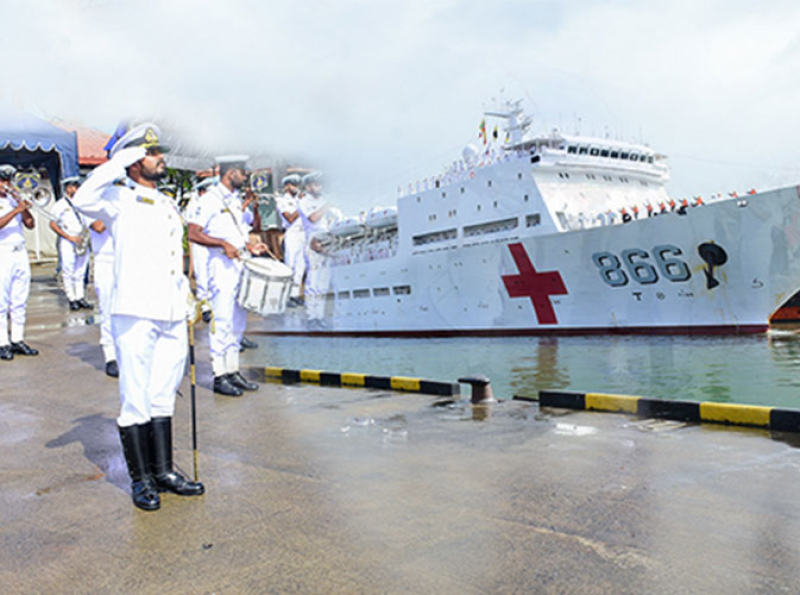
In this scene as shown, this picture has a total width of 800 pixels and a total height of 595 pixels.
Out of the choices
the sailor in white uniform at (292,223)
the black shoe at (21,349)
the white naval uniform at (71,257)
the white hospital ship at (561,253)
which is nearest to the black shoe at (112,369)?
the black shoe at (21,349)

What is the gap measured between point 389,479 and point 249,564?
1033 mm

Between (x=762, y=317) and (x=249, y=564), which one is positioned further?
(x=762, y=317)

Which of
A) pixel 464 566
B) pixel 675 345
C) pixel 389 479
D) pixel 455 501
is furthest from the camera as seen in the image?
pixel 675 345

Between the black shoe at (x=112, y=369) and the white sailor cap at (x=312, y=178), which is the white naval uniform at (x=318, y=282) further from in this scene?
the black shoe at (x=112, y=369)

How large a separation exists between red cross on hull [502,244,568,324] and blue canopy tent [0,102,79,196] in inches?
512

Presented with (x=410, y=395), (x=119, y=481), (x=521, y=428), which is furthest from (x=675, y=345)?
(x=119, y=481)

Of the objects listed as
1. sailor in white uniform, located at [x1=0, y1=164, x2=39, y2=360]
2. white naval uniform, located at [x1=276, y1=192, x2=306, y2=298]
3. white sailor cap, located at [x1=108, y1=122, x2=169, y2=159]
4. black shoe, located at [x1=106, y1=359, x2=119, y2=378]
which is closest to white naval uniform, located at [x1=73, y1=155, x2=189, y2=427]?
white sailor cap, located at [x1=108, y1=122, x2=169, y2=159]

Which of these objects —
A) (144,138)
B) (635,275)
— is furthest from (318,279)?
(144,138)

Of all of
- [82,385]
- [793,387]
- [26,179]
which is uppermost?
[26,179]

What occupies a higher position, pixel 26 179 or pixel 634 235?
pixel 26 179

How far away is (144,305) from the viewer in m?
2.74

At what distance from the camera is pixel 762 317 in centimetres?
1478

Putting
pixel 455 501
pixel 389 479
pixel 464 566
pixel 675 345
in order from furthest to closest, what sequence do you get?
pixel 675 345 < pixel 389 479 < pixel 455 501 < pixel 464 566

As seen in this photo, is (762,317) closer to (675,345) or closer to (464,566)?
(675,345)
